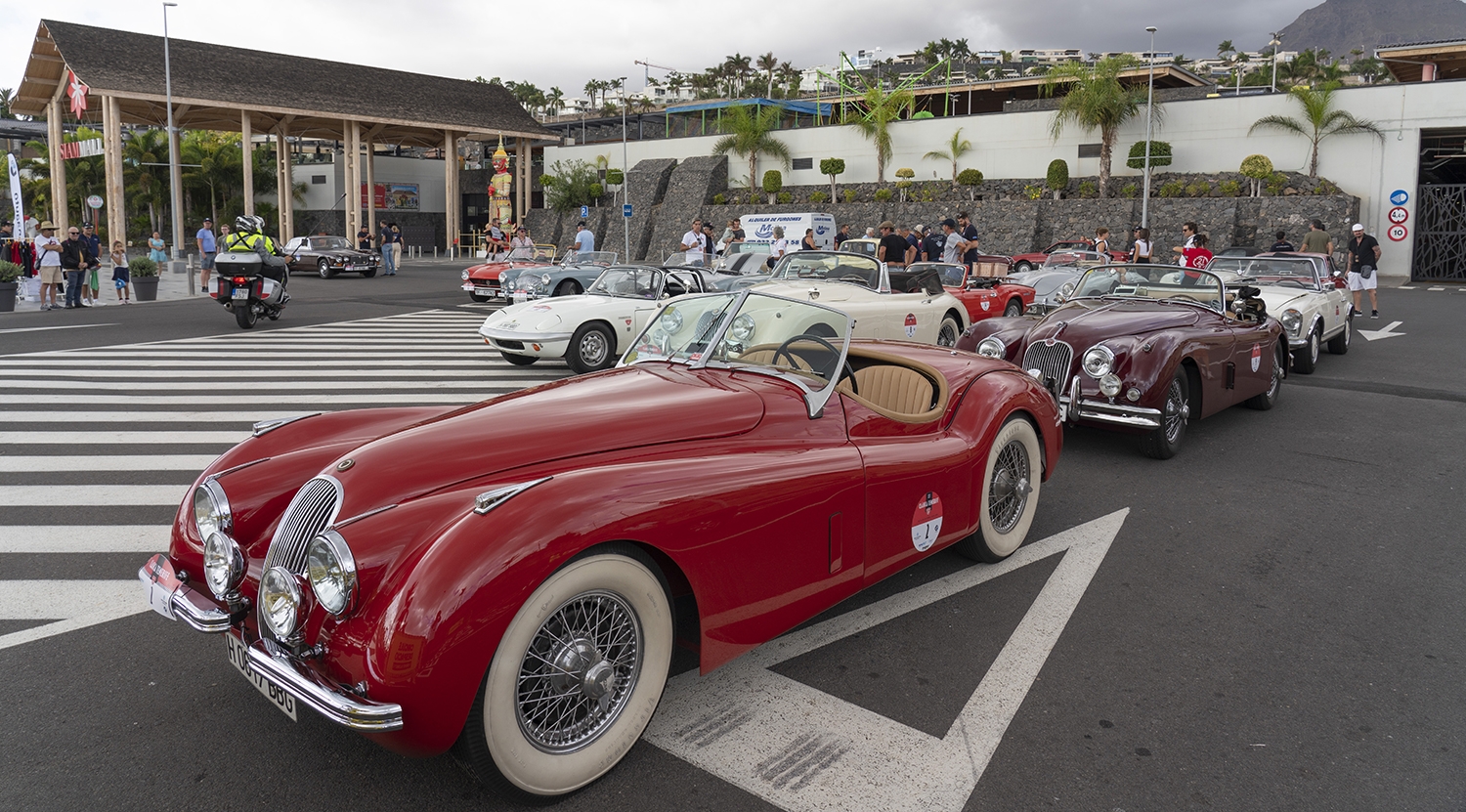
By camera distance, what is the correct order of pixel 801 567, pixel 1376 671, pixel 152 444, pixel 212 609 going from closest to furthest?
pixel 212 609
pixel 801 567
pixel 1376 671
pixel 152 444

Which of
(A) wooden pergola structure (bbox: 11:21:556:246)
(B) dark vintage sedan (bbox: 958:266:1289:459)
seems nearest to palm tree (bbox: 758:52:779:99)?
(A) wooden pergola structure (bbox: 11:21:556:246)

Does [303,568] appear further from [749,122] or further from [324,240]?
[749,122]

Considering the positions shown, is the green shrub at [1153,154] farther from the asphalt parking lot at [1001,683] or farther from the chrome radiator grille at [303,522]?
the chrome radiator grille at [303,522]

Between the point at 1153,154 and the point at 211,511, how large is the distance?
3878 cm

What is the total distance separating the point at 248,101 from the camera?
37000mm

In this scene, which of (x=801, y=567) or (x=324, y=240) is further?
(x=324, y=240)

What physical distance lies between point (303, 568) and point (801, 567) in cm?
171

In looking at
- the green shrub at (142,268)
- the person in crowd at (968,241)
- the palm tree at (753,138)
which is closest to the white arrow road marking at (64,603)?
the person in crowd at (968,241)

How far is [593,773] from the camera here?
2965mm

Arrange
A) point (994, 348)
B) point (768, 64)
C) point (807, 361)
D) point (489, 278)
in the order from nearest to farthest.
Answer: point (807, 361), point (994, 348), point (489, 278), point (768, 64)

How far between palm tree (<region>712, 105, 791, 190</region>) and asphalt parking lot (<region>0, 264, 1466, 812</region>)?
138ft

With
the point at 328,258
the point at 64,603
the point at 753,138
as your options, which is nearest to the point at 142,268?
the point at 328,258

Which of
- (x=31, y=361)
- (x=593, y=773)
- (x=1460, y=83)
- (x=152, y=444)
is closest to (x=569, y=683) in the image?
(x=593, y=773)

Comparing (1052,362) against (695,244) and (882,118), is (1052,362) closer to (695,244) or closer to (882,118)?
(695,244)
